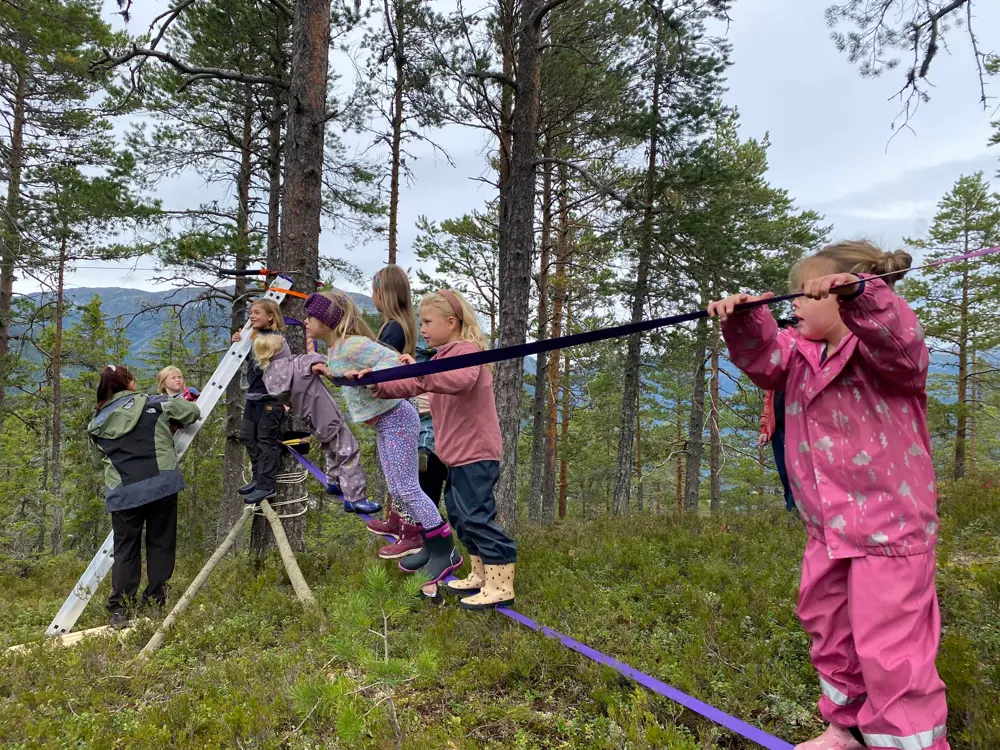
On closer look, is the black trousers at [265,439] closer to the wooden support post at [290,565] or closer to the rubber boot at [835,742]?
the wooden support post at [290,565]

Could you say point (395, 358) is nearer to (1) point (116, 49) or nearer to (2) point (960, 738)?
(2) point (960, 738)

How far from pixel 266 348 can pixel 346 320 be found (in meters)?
0.90

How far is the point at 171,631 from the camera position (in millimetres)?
4000

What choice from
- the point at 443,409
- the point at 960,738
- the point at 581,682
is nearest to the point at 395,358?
the point at 443,409

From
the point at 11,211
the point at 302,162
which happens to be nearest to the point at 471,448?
the point at 302,162

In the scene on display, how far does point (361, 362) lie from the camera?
3.73m

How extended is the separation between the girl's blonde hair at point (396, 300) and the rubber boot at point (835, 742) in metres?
3.27

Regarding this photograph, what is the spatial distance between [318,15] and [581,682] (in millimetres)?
6251

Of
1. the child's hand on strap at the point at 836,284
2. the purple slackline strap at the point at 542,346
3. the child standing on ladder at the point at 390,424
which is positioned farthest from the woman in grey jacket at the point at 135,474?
the child's hand on strap at the point at 836,284

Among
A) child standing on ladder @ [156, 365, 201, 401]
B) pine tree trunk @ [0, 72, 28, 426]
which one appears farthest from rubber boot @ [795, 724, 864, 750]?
pine tree trunk @ [0, 72, 28, 426]

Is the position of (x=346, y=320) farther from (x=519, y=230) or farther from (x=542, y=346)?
(x=519, y=230)

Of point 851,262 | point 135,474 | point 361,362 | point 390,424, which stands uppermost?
point 851,262

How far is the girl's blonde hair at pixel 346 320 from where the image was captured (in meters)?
3.92

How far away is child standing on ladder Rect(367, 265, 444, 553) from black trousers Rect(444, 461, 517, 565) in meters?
0.78
